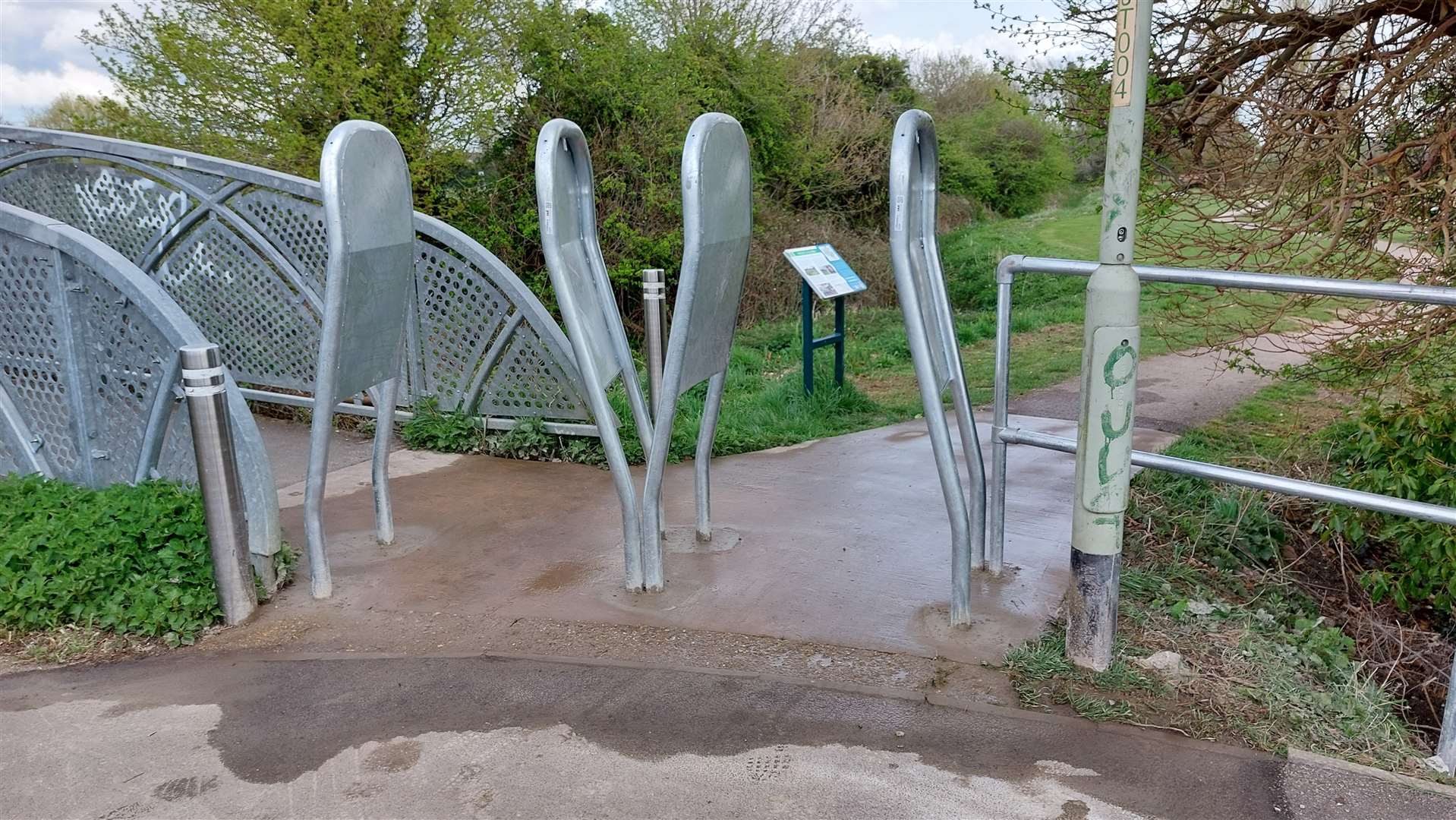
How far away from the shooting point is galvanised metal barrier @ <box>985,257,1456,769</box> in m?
2.94

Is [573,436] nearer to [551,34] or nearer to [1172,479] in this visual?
[1172,479]

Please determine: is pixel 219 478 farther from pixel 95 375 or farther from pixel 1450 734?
pixel 1450 734

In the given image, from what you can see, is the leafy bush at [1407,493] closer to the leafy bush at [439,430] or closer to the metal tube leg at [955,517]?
the metal tube leg at [955,517]

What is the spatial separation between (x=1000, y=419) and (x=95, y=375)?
3741mm

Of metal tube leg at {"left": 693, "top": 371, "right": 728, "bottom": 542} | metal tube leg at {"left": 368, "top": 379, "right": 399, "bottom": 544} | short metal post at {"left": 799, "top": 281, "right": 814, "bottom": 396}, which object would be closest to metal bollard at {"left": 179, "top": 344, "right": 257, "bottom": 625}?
metal tube leg at {"left": 368, "top": 379, "right": 399, "bottom": 544}

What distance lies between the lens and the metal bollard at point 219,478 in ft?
12.4

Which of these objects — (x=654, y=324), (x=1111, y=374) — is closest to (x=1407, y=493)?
(x=1111, y=374)

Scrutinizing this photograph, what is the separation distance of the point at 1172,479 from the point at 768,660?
2635mm

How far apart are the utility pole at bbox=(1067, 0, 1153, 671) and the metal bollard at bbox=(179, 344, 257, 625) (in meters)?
2.97

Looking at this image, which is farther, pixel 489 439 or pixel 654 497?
pixel 489 439

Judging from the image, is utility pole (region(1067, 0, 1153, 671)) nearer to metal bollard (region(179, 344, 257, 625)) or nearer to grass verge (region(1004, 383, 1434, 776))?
grass verge (region(1004, 383, 1434, 776))

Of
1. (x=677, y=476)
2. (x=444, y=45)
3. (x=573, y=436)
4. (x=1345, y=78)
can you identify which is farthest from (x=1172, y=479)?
(x=444, y=45)

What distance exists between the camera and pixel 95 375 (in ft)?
14.8

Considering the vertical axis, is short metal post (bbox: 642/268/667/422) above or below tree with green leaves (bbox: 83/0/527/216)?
below
